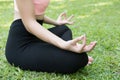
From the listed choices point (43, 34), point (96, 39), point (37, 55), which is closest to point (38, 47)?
point (37, 55)

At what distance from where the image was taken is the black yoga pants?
312cm

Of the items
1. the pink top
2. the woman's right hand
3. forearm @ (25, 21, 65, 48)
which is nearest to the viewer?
the woman's right hand

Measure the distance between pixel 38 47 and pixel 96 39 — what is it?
1.84 metres

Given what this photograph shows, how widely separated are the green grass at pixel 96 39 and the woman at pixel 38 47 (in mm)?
94

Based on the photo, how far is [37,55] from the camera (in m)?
3.19

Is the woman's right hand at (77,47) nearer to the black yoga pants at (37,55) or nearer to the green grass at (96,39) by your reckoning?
the black yoga pants at (37,55)

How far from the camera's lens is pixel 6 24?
6.93m

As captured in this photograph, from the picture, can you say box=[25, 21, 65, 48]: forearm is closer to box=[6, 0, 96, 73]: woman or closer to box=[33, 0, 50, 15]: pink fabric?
box=[6, 0, 96, 73]: woman

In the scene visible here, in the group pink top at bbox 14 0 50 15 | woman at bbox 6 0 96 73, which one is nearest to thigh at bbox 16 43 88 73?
woman at bbox 6 0 96 73

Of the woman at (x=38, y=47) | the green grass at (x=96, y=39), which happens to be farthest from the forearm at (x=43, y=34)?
the green grass at (x=96, y=39)

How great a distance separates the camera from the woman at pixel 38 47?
3074mm

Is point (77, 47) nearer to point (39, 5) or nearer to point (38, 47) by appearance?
point (38, 47)

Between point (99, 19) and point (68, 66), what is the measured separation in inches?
172

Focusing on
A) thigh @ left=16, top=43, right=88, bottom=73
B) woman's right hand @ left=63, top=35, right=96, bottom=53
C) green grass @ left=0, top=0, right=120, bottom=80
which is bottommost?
green grass @ left=0, top=0, right=120, bottom=80
